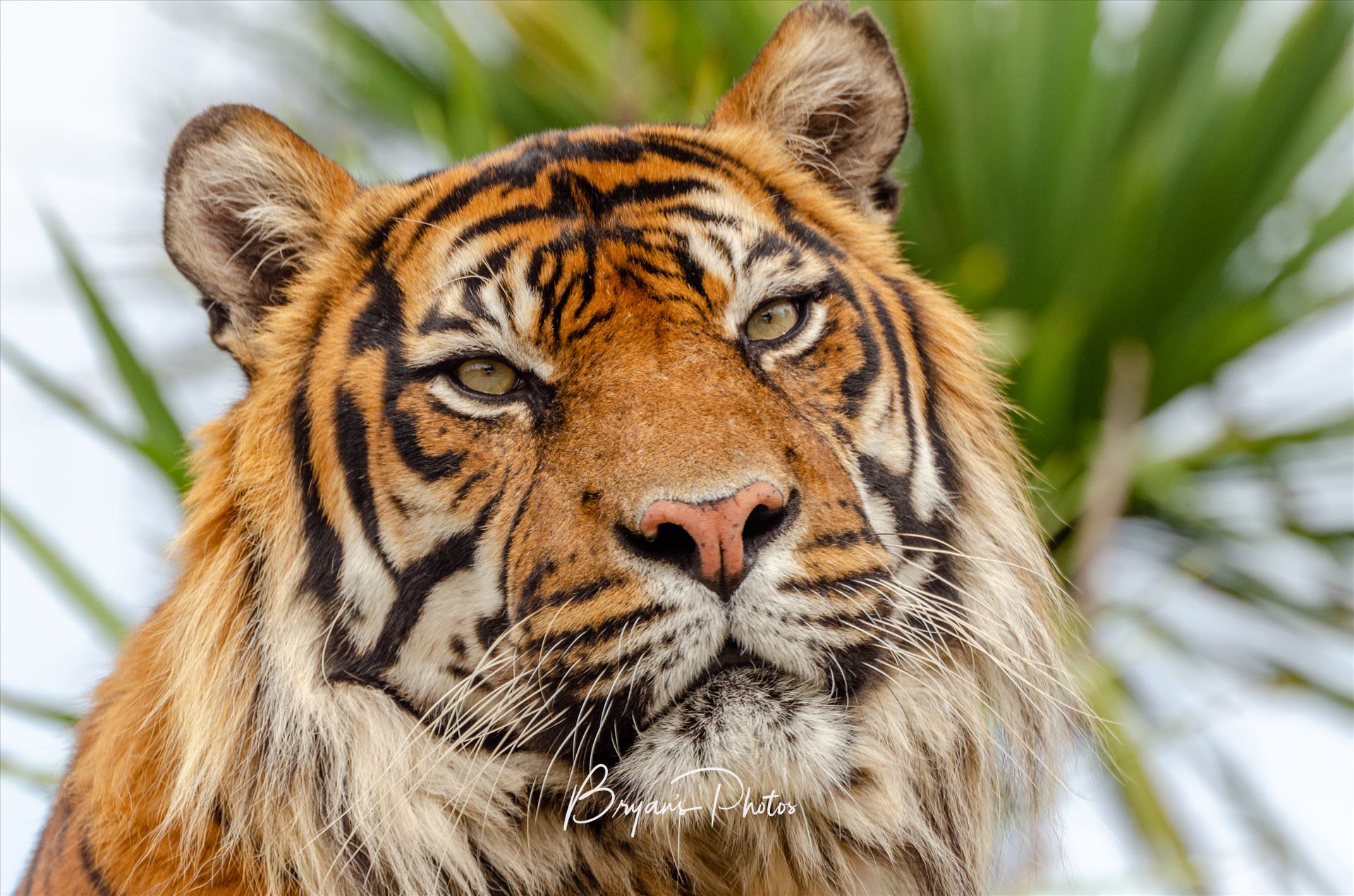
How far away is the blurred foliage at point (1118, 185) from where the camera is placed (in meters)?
4.50

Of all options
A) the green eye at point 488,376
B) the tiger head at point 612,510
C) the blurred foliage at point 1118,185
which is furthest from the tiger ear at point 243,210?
the blurred foliage at point 1118,185

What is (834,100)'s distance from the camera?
108 inches

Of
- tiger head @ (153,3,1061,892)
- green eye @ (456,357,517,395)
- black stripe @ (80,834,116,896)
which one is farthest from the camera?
green eye @ (456,357,517,395)

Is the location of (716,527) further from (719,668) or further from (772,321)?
(772,321)

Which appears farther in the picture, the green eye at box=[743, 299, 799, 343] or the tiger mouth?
the green eye at box=[743, 299, 799, 343]

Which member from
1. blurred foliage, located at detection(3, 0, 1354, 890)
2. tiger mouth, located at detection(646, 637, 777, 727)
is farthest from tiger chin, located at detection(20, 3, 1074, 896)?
blurred foliage, located at detection(3, 0, 1354, 890)

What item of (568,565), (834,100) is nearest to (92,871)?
(568,565)

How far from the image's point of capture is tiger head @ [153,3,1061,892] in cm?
189

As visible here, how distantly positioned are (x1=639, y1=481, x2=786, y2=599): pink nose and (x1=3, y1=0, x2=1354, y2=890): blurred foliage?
2.72 metres

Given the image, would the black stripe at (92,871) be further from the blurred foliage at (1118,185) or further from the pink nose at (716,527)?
the blurred foliage at (1118,185)

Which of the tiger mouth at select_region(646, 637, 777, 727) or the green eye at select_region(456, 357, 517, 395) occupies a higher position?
the green eye at select_region(456, 357, 517, 395)

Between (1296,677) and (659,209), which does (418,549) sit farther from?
(1296,677)
